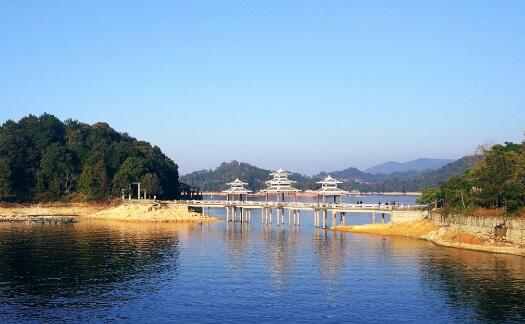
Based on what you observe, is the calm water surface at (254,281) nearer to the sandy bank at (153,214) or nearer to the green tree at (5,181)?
the sandy bank at (153,214)

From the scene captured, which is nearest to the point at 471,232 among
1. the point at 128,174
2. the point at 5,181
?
the point at 128,174

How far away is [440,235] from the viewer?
8525 centimetres

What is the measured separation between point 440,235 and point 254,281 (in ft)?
129

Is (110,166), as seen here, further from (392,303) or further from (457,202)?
(392,303)

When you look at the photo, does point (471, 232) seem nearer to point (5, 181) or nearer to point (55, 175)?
point (55, 175)

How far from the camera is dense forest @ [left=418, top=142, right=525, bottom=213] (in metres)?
75.8

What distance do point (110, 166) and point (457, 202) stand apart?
310 ft

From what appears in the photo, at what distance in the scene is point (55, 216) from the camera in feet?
443

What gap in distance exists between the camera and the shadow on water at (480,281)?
46.0 meters

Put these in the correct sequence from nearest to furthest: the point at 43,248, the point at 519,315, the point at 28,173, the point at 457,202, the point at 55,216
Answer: the point at 519,315, the point at 43,248, the point at 457,202, the point at 55,216, the point at 28,173

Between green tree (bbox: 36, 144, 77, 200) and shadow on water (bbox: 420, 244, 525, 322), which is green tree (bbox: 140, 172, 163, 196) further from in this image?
shadow on water (bbox: 420, 244, 525, 322)

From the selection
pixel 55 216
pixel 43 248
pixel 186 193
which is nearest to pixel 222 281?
pixel 43 248

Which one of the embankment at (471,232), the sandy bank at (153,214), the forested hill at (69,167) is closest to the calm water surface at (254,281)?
the embankment at (471,232)

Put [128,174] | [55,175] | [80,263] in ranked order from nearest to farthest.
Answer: [80,263] → [128,174] → [55,175]
